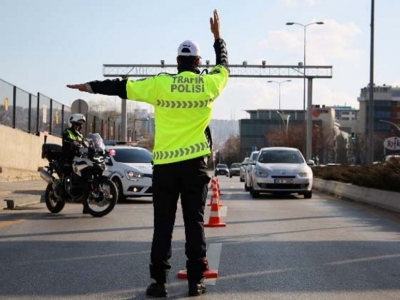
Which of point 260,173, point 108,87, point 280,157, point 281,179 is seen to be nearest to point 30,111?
point 280,157

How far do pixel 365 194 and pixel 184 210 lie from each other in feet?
49.5

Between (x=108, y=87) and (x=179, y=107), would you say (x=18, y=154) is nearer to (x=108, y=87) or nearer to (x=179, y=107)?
(x=108, y=87)

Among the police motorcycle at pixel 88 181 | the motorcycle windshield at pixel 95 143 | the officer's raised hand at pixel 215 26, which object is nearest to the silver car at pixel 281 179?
the police motorcycle at pixel 88 181

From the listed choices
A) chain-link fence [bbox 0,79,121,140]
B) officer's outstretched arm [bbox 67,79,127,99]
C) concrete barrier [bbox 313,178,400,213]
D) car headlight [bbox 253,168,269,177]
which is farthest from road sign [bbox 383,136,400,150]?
officer's outstretched arm [bbox 67,79,127,99]

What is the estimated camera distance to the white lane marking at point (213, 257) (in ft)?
23.2

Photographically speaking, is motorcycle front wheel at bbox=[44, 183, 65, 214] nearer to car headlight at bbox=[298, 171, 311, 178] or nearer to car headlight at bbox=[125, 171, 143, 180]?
car headlight at bbox=[125, 171, 143, 180]

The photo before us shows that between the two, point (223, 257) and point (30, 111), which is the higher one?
point (30, 111)

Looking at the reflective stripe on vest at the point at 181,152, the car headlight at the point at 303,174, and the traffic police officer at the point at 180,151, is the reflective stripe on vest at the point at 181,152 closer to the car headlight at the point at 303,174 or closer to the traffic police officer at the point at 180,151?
the traffic police officer at the point at 180,151

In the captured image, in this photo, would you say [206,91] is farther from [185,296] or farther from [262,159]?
[262,159]

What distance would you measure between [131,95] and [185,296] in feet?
5.90

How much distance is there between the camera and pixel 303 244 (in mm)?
10117

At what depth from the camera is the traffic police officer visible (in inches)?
250

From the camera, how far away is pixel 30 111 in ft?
109

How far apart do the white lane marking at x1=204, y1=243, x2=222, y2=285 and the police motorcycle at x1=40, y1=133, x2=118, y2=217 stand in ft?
14.0
